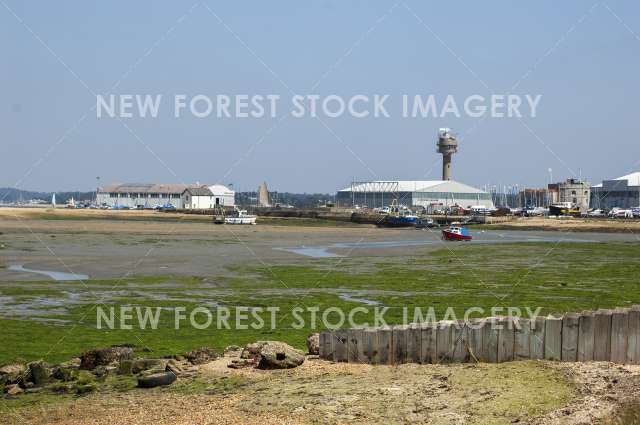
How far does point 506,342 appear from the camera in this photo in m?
18.4

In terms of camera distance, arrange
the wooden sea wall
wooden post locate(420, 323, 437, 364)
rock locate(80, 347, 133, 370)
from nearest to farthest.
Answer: the wooden sea wall, wooden post locate(420, 323, 437, 364), rock locate(80, 347, 133, 370)

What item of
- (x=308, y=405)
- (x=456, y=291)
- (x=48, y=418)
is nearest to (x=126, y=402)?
(x=48, y=418)

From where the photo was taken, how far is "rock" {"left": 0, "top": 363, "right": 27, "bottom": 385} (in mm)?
20781

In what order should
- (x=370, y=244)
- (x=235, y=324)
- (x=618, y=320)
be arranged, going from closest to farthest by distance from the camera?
(x=618, y=320) < (x=235, y=324) < (x=370, y=244)

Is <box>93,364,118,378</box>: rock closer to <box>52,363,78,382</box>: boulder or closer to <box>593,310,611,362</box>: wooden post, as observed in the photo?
<box>52,363,78,382</box>: boulder

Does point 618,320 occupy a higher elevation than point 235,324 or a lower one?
higher

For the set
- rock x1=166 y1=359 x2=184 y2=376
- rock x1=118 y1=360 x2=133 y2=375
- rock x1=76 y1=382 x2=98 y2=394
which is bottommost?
rock x1=76 y1=382 x2=98 y2=394

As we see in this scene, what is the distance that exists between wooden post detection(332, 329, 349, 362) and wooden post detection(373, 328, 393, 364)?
31.4 inches

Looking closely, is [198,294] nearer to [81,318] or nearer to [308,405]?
[81,318]

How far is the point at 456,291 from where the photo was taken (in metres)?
41.1

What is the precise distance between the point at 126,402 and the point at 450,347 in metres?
6.96

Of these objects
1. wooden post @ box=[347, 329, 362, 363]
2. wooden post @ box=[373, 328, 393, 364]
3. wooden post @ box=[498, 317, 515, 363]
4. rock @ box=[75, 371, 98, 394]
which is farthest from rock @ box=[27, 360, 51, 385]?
wooden post @ box=[498, 317, 515, 363]

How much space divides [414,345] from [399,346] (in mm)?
377

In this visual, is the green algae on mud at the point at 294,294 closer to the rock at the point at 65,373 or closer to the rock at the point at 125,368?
the rock at the point at 65,373
